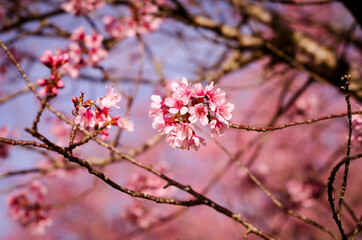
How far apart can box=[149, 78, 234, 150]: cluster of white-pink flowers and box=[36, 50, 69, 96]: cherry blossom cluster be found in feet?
1.18

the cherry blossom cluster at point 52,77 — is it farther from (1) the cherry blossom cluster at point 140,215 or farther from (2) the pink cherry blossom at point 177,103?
(1) the cherry blossom cluster at point 140,215

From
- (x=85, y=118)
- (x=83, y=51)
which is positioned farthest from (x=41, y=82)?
(x=83, y=51)

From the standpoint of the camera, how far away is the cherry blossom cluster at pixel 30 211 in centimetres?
264

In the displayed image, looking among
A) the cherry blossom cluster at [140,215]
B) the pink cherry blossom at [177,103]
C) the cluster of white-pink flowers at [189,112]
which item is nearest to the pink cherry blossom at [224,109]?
the cluster of white-pink flowers at [189,112]

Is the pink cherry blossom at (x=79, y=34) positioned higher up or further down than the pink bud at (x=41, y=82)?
higher up

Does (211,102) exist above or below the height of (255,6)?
below

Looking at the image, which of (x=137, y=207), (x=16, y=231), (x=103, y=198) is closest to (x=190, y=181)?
(x=103, y=198)

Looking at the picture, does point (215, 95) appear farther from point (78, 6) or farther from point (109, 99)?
point (78, 6)

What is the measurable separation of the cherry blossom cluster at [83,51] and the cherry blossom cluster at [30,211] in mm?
1342

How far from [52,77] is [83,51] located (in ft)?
4.70

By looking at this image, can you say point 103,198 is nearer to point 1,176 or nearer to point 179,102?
point 1,176

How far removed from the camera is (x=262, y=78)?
102 inches

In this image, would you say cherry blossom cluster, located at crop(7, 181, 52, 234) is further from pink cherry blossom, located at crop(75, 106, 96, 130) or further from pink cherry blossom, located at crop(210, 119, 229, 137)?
pink cherry blossom, located at crop(210, 119, 229, 137)

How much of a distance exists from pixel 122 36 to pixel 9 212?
2089 mm
